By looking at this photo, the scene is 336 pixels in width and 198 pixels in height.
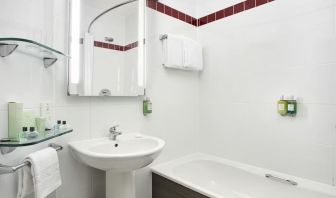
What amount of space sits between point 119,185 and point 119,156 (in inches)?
15.9

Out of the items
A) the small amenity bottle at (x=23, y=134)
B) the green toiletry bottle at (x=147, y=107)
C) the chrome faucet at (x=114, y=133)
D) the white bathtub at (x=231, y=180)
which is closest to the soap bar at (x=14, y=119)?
the small amenity bottle at (x=23, y=134)

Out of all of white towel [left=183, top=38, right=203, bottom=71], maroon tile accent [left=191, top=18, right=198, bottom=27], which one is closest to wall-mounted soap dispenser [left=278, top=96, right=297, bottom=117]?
white towel [left=183, top=38, right=203, bottom=71]

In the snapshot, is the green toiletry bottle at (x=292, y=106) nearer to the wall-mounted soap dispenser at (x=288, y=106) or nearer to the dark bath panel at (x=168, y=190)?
the wall-mounted soap dispenser at (x=288, y=106)

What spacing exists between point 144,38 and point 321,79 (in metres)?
1.41

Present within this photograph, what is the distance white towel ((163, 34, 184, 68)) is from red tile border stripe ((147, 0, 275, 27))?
284mm

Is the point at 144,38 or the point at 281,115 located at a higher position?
the point at 144,38

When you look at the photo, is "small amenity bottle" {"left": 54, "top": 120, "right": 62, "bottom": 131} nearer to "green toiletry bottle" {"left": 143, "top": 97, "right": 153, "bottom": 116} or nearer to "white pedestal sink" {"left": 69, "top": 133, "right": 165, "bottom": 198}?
"white pedestal sink" {"left": 69, "top": 133, "right": 165, "bottom": 198}

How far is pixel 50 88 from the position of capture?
3.94 feet

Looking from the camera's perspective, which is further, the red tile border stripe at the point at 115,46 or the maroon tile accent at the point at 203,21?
the maroon tile accent at the point at 203,21

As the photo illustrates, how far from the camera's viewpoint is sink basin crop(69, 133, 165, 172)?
1043 mm

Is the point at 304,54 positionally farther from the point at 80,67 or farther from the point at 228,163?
the point at 80,67

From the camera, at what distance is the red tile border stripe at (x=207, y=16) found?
1758 mm

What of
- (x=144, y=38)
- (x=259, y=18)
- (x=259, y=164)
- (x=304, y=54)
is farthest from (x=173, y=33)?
(x=259, y=164)

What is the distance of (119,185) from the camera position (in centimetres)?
131
